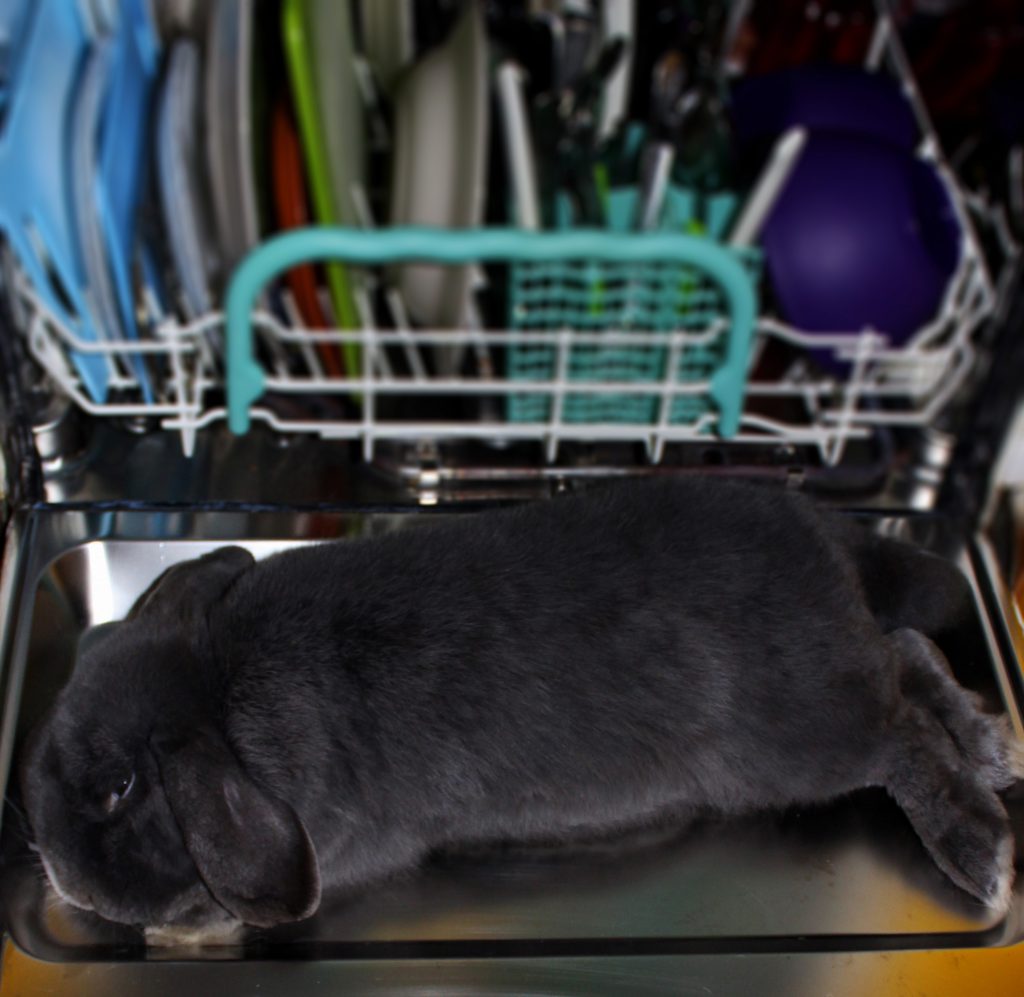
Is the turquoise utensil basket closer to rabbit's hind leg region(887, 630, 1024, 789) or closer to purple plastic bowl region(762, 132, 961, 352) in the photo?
purple plastic bowl region(762, 132, 961, 352)

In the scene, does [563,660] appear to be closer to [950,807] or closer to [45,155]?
[950,807]

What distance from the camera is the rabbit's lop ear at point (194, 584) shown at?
36.8 inches

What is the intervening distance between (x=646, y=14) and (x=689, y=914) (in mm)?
885

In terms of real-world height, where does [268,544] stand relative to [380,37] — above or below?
below

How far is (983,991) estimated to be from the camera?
89 centimetres

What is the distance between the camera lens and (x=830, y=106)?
1089 mm

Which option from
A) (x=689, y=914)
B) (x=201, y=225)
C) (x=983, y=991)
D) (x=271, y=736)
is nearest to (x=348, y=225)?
(x=201, y=225)

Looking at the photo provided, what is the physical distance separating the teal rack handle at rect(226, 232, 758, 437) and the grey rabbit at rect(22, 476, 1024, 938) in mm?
195

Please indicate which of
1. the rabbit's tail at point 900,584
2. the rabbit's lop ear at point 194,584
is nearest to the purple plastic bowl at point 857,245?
the rabbit's tail at point 900,584

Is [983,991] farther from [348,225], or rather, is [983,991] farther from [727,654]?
[348,225]

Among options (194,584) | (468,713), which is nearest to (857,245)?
(468,713)

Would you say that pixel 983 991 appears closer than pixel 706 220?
Yes

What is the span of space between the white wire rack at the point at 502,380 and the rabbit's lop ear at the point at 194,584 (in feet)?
0.40

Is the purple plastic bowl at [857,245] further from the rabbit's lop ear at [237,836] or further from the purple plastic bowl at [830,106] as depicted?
the rabbit's lop ear at [237,836]
